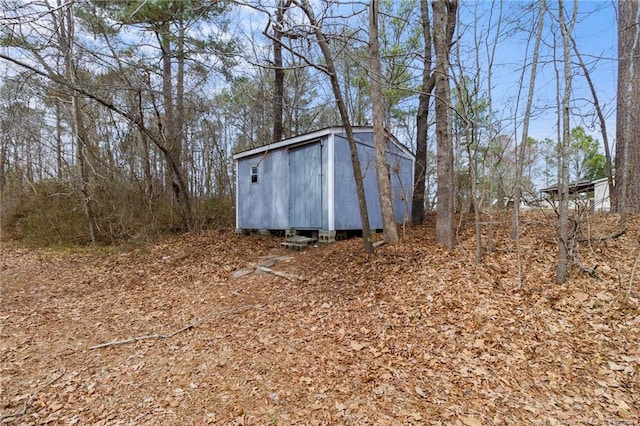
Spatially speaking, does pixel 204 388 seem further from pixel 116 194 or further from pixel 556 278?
pixel 116 194

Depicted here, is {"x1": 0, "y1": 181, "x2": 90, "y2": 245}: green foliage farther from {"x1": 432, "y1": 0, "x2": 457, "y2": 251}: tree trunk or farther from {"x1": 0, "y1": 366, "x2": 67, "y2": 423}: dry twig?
{"x1": 432, "y1": 0, "x2": 457, "y2": 251}: tree trunk

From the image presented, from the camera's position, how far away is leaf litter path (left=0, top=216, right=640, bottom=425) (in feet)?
7.72

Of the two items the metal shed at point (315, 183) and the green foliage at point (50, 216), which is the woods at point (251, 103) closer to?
the green foliage at point (50, 216)

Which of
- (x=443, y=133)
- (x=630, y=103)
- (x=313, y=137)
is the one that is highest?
(x=313, y=137)

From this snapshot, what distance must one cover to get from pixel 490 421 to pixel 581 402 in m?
0.72

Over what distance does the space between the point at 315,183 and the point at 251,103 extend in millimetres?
6841

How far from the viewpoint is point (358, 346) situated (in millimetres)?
3156

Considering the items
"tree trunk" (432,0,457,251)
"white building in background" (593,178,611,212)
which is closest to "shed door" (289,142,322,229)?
"tree trunk" (432,0,457,251)

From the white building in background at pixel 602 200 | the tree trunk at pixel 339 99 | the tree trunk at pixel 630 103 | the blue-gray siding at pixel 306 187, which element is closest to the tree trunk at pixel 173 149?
the blue-gray siding at pixel 306 187

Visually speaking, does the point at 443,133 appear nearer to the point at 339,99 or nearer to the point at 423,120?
the point at 339,99

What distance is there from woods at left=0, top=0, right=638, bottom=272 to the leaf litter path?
3.42 ft

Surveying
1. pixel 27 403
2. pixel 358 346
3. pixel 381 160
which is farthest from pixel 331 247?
pixel 27 403

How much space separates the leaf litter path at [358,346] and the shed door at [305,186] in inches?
92.2

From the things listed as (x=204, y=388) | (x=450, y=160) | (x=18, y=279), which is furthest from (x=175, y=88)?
(x=204, y=388)
